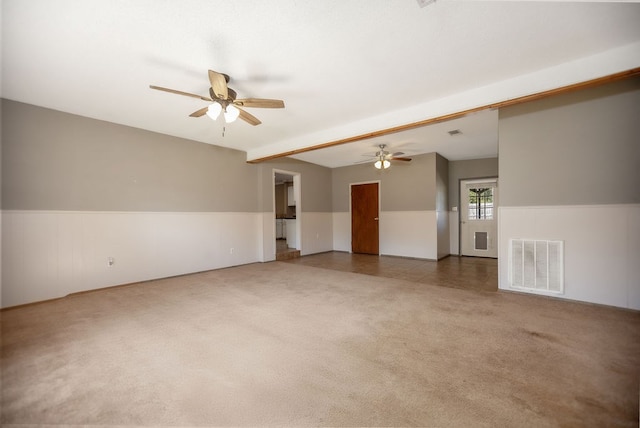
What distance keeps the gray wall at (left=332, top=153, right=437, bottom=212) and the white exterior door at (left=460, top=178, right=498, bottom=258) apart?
4.21ft

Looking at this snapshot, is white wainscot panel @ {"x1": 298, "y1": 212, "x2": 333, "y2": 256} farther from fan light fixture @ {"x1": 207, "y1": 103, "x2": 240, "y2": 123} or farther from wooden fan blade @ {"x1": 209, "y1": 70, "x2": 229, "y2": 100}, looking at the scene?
wooden fan blade @ {"x1": 209, "y1": 70, "x2": 229, "y2": 100}

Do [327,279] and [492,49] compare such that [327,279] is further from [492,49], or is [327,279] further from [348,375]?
[492,49]

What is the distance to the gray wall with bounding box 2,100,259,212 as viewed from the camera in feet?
11.1

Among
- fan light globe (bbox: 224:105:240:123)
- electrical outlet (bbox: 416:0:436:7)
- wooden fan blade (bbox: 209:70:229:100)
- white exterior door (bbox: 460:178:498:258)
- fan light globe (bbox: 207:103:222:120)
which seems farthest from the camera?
white exterior door (bbox: 460:178:498:258)

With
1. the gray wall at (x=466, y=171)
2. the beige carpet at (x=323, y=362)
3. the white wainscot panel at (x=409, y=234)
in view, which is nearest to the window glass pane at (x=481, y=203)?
the gray wall at (x=466, y=171)

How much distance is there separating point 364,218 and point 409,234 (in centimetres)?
140

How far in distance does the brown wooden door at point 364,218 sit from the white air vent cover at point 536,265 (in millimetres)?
3979

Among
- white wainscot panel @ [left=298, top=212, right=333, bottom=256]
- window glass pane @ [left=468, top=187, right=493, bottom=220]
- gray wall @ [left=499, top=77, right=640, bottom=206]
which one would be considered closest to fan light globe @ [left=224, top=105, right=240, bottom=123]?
gray wall @ [left=499, top=77, right=640, bottom=206]

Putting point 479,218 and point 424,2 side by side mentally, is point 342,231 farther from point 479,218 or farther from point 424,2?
point 424,2

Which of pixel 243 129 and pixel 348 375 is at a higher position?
pixel 243 129

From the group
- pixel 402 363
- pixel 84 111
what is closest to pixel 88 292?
pixel 84 111

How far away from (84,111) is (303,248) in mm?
5222

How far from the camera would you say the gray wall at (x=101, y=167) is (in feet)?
11.1

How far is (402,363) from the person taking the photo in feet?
6.31
